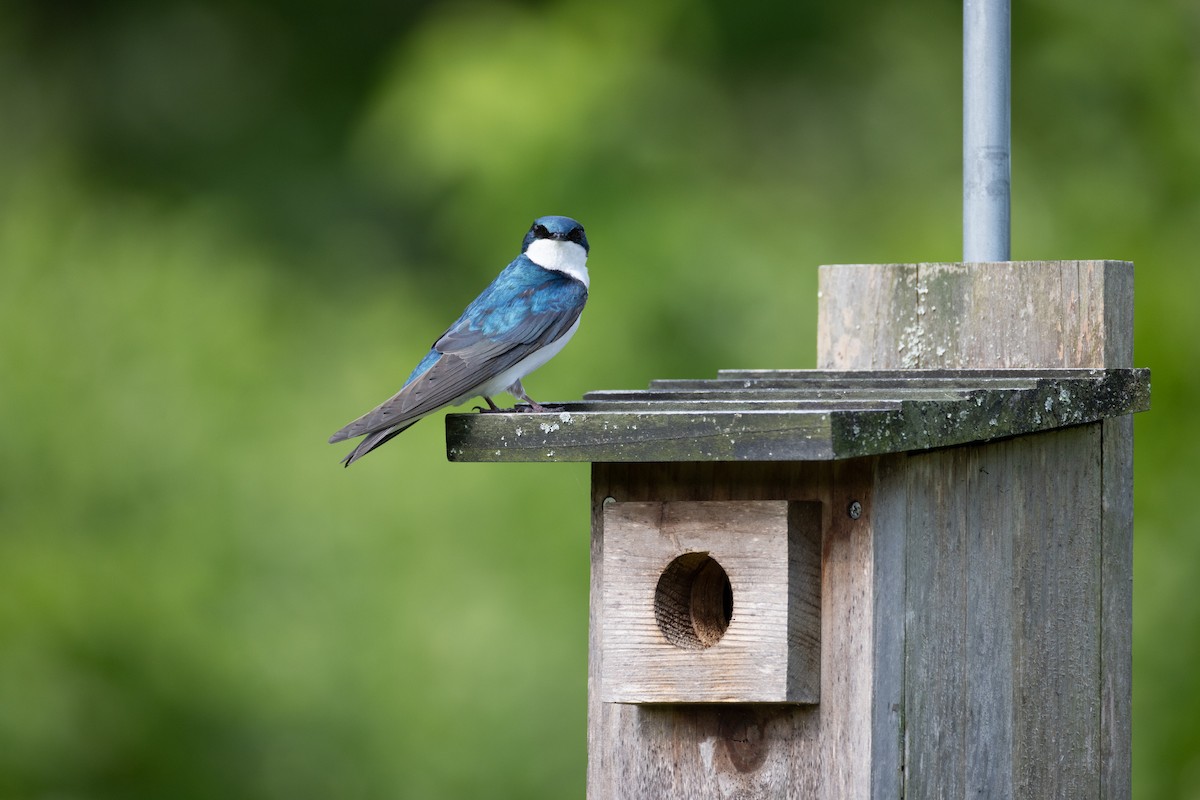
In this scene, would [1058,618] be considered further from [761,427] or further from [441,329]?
[441,329]

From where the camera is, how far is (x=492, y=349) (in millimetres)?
2553

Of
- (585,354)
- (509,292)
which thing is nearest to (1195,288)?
(585,354)

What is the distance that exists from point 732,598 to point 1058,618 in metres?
0.59

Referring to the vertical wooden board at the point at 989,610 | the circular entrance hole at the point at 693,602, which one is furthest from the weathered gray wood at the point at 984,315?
the circular entrance hole at the point at 693,602

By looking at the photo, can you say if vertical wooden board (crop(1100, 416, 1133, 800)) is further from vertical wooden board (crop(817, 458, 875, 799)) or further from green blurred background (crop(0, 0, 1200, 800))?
green blurred background (crop(0, 0, 1200, 800))

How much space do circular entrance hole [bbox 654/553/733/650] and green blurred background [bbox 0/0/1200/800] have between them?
6.93 ft

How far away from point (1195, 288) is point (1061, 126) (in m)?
0.87

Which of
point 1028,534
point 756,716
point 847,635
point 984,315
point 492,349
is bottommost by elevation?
point 756,716

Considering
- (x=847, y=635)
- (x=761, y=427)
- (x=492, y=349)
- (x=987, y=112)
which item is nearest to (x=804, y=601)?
(x=847, y=635)

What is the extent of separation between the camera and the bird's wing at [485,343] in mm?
2354

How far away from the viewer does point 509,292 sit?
2.72 meters

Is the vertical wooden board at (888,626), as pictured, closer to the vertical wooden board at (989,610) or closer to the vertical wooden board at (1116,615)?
the vertical wooden board at (989,610)

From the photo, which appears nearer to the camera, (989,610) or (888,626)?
(888,626)

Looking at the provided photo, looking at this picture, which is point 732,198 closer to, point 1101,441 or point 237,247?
point 237,247
